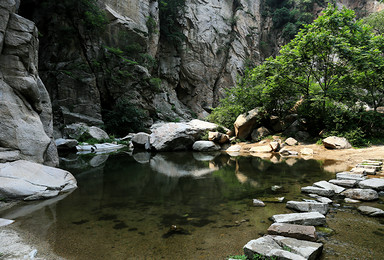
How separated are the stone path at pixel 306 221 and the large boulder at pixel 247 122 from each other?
10115 mm

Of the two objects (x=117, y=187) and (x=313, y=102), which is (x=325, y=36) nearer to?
(x=313, y=102)

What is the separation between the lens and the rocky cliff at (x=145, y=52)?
19438 mm

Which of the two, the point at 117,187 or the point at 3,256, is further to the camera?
the point at 117,187

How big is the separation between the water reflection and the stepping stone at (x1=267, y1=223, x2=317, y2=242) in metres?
0.29

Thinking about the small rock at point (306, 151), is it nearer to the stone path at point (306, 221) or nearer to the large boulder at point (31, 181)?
the stone path at point (306, 221)

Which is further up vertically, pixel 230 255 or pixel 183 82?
pixel 183 82

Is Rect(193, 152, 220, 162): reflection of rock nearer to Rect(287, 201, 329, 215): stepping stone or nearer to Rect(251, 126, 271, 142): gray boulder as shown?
Rect(251, 126, 271, 142): gray boulder

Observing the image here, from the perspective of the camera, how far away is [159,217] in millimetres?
3602

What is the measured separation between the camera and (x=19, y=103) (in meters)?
6.57

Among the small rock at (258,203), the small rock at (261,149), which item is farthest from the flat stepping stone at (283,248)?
the small rock at (261,149)

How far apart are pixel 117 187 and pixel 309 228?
4557 millimetres

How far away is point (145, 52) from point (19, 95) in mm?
19475

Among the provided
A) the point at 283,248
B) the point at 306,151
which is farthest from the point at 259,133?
the point at 283,248

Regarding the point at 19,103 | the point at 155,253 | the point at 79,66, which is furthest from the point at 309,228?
the point at 79,66
